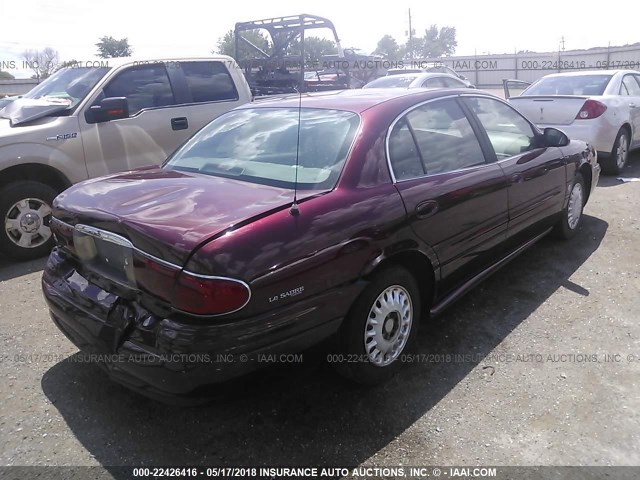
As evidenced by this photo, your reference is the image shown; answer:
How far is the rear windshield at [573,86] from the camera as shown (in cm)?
795

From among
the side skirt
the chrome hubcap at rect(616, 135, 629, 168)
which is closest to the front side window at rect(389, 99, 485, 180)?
the side skirt

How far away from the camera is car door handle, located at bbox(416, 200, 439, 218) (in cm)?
293

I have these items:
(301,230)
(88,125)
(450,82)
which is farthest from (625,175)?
(88,125)

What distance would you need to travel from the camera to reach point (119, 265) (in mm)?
2449

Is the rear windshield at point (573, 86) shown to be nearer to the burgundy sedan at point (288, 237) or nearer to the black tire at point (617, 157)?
the black tire at point (617, 157)

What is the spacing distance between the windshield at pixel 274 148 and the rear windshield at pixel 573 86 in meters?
6.37

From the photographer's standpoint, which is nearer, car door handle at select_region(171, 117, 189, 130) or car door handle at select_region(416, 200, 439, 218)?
car door handle at select_region(416, 200, 439, 218)

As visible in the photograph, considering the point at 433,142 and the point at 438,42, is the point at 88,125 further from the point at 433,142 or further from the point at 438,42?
the point at 438,42

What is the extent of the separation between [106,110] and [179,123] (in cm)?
94

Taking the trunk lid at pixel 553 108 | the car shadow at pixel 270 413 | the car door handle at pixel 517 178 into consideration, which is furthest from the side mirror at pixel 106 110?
the trunk lid at pixel 553 108

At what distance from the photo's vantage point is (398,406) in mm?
2764

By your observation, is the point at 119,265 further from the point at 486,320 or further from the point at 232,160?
the point at 486,320

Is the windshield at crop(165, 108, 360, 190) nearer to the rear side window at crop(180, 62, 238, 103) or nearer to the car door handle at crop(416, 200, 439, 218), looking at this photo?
the car door handle at crop(416, 200, 439, 218)

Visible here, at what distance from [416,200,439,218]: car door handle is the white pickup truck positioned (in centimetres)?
357
